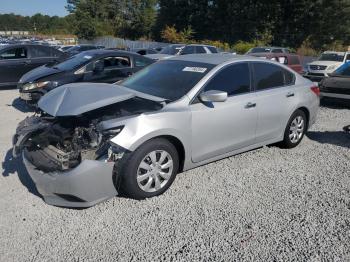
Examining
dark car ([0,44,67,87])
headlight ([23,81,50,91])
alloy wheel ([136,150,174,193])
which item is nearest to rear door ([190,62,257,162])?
alloy wheel ([136,150,174,193])

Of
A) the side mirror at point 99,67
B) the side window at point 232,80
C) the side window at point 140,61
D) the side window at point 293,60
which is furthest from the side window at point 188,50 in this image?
the side window at point 232,80

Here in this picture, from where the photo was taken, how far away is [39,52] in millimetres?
12484

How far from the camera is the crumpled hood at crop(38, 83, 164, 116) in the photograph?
3.84 meters

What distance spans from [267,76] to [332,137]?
2.40m

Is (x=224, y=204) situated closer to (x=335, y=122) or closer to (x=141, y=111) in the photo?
(x=141, y=111)

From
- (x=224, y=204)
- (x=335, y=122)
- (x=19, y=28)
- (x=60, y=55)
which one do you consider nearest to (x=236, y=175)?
(x=224, y=204)

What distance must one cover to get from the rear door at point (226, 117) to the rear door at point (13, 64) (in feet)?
30.6

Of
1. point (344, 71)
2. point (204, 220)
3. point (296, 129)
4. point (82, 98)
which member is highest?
point (344, 71)

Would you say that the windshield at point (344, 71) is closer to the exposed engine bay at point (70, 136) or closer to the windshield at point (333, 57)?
the windshield at point (333, 57)

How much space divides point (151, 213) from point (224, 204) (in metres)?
0.83

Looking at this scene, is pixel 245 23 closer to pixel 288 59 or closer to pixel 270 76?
pixel 288 59

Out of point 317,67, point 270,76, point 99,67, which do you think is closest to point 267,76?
point 270,76

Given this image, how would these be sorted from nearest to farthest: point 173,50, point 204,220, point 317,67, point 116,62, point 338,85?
point 204,220, point 116,62, point 338,85, point 317,67, point 173,50

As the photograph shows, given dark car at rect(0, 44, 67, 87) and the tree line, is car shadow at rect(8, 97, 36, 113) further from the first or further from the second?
the tree line
